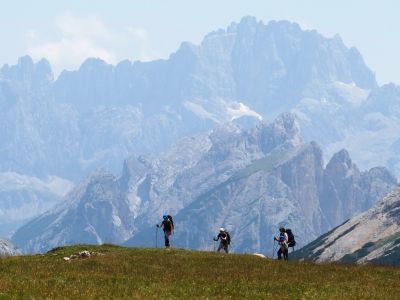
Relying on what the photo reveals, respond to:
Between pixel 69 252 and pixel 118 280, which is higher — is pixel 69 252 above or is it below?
above

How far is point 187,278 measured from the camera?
40.3 m

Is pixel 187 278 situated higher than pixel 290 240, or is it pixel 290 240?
pixel 290 240

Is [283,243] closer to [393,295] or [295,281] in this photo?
[295,281]

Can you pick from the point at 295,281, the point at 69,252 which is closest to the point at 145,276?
the point at 295,281

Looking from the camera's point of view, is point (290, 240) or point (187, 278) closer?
point (187, 278)

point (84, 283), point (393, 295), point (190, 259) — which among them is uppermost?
point (190, 259)

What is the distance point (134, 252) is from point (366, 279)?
21.6 m

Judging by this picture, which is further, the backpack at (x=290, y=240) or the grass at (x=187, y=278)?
the backpack at (x=290, y=240)

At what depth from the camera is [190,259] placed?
5128 cm

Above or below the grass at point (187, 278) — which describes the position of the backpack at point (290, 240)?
above

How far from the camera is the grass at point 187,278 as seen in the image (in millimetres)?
34281

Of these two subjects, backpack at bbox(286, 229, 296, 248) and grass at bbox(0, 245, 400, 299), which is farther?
backpack at bbox(286, 229, 296, 248)

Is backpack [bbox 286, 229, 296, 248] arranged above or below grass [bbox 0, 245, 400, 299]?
above

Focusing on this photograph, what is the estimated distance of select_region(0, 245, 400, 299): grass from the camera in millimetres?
34281
